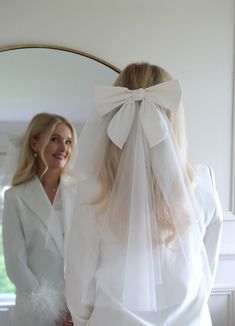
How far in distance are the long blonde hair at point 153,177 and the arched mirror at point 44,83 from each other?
0.69 m

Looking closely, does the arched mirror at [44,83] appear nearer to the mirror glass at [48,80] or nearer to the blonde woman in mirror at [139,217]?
the mirror glass at [48,80]

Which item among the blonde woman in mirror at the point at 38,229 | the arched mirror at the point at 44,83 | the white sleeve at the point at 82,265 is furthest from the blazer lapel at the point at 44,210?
the white sleeve at the point at 82,265

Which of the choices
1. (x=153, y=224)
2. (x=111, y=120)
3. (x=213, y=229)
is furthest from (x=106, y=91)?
(x=213, y=229)

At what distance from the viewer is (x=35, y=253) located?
5.28ft

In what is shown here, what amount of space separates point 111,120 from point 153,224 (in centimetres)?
27

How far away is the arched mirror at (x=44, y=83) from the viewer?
1678mm

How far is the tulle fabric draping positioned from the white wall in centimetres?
82

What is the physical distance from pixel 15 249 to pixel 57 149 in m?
0.41

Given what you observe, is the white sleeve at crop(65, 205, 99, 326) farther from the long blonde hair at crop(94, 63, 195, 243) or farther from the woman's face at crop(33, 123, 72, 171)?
the woman's face at crop(33, 123, 72, 171)

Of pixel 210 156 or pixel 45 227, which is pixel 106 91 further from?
pixel 210 156

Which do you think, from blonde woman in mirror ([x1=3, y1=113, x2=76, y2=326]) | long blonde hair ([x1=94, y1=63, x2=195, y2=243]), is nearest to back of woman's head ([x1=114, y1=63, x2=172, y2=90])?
long blonde hair ([x1=94, y1=63, x2=195, y2=243])

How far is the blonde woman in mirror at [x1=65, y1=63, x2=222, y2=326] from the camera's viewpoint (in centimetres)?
101

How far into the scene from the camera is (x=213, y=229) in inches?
47.6

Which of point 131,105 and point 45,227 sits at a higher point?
point 131,105
